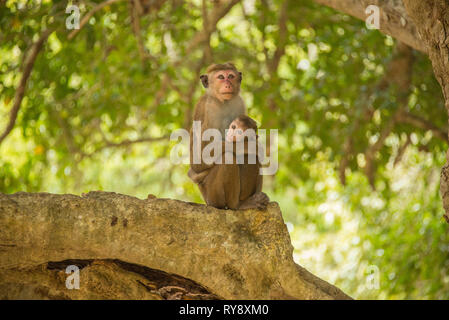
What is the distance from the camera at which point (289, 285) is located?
12.0 feet

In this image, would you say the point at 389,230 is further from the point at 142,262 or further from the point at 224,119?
the point at 142,262

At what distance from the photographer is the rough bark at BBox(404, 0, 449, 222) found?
11.4 ft

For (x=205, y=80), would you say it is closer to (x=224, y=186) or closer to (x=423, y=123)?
(x=224, y=186)

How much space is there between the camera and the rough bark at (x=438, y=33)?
11.4 feet

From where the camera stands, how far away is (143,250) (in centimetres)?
355

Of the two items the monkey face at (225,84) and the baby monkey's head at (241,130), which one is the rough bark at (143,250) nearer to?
the baby monkey's head at (241,130)

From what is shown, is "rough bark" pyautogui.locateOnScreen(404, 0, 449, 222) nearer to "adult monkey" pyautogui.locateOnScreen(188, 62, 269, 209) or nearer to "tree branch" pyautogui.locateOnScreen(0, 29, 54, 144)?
"adult monkey" pyautogui.locateOnScreen(188, 62, 269, 209)

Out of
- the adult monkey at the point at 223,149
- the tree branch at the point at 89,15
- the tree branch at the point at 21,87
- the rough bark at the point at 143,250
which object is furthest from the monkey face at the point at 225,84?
the tree branch at the point at 21,87

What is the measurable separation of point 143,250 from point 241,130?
1209 millimetres

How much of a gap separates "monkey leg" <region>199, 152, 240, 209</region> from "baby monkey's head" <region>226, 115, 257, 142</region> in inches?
7.9

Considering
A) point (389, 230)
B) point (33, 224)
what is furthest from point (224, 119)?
point (389, 230)

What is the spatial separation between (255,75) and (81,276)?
483 cm

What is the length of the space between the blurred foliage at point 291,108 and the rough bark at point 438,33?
2765 millimetres

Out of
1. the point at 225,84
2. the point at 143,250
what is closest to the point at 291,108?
the point at 225,84
